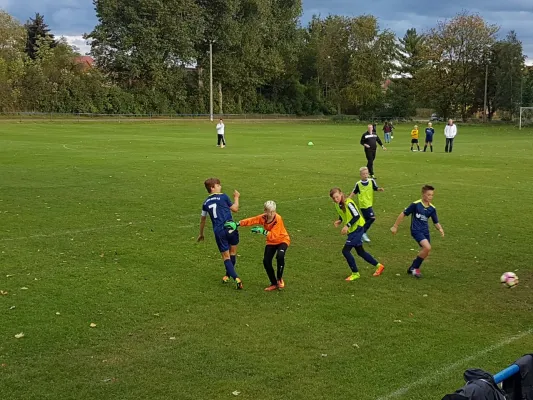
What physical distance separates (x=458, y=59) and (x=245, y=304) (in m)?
77.9

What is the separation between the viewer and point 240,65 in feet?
276

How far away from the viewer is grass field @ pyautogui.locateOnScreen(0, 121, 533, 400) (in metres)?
6.34

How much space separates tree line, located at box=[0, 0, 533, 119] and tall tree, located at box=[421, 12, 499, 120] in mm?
131

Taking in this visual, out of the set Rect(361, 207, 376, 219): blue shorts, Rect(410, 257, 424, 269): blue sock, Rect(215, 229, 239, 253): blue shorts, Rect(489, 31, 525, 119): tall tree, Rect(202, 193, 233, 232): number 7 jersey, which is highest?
Rect(489, 31, 525, 119): tall tree

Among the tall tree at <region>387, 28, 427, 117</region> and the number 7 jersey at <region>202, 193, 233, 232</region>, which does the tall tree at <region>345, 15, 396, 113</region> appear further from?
the number 7 jersey at <region>202, 193, 233, 232</region>

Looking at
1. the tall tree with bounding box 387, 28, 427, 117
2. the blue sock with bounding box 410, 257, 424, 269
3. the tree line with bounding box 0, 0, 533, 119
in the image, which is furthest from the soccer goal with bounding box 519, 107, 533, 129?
the blue sock with bounding box 410, 257, 424, 269

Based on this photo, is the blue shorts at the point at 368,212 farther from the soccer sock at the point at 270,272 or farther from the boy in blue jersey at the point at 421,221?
the soccer sock at the point at 270,272

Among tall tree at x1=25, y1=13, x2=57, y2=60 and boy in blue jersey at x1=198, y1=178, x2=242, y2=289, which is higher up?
tall tree at x1=25, y1=13, x2=57, y2=60

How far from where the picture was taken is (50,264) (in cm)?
1066

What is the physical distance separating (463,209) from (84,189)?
11627 millimetres

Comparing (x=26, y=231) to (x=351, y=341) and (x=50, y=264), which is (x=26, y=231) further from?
(x=351, y=341)

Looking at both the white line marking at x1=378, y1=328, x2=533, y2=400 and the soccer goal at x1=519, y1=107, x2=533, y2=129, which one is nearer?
the white line marking at x1=378, y1=328, x2=533, y2=400

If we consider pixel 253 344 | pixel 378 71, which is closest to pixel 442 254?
pixel 253 344

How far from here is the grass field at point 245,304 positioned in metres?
6.34
